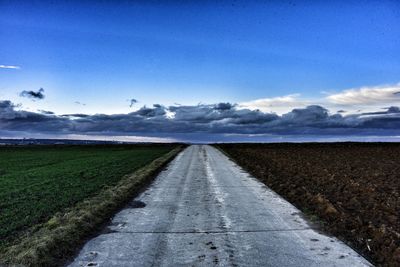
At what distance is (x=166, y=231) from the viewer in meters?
9.83

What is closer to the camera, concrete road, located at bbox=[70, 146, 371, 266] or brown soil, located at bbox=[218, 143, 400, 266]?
concrete road, located at bbox=[70, 146, 371, 266]

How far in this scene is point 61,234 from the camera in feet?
30.4

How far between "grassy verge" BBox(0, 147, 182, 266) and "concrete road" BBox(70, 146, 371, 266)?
381 millimetres

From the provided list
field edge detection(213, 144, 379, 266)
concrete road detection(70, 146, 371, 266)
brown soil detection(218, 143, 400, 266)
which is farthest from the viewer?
brown soil detection(218, 143, 400, 266)

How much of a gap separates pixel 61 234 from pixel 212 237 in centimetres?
335

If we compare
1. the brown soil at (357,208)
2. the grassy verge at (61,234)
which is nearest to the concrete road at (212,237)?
the grassy verge at (61,234)

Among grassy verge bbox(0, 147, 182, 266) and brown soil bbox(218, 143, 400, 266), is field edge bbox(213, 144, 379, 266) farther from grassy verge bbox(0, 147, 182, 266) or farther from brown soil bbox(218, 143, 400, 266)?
grassy verge bbox(0, 147, 182, 266)

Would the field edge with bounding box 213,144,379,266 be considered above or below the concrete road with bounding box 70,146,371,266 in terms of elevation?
below

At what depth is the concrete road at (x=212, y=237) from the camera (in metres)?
7.55

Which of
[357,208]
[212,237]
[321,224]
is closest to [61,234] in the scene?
[212,237]

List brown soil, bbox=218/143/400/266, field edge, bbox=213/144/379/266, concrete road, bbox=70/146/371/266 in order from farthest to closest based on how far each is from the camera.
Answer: brown soil, bbox=218/143/400/266, field edge, bbox=213/144/379/266, concrete road, bbox=70/146/371/266

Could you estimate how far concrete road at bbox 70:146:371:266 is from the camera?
24.8 ft

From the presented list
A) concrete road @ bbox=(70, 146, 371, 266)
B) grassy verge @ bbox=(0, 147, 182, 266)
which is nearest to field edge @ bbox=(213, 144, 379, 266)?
concrete road @ bbox=(70, 146, 371, 266)

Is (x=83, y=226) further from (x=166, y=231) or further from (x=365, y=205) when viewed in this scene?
(x=365, y=205)
